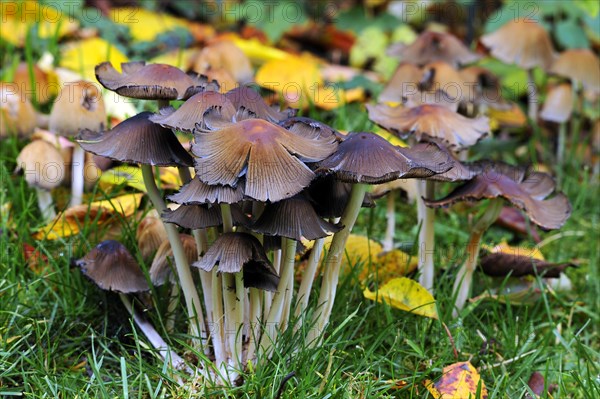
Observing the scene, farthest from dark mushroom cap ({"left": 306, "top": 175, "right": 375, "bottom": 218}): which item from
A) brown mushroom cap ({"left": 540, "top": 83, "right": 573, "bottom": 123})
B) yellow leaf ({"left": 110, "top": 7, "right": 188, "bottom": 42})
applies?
yellow leaf ({"left": 110, "top": 7, "right": 188, "bottom": 42})

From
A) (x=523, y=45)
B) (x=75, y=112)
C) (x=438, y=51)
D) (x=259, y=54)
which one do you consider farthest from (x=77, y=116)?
(x=523, y=45)

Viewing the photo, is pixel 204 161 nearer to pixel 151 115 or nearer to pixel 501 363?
pixel 151 115

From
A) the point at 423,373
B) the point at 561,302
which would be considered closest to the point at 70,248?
the point at 423,373

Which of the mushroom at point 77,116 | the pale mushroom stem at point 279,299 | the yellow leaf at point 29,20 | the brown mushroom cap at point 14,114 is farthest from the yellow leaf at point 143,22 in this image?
the pale mushroom stem at point 279,299

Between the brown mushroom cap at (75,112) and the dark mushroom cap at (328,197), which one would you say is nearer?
the dark mushroom cap at (328,197)

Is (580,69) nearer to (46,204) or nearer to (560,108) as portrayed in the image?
(560,108)

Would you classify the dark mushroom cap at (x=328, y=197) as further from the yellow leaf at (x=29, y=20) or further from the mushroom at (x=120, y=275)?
the yellow leaf at (x=29, y=20)
